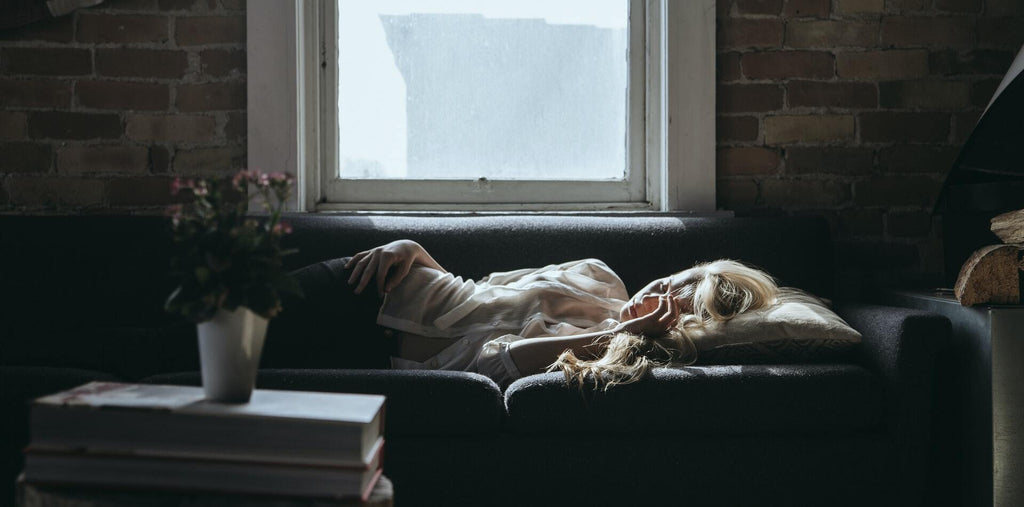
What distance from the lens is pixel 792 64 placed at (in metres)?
2.65

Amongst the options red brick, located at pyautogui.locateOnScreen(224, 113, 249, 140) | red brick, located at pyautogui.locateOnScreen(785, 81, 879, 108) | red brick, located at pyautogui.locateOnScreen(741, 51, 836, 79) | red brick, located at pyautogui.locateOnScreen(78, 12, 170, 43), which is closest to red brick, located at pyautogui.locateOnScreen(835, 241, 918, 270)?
red brick, located at pyautogui.locateOnScreen(785, 81, 879, 108)

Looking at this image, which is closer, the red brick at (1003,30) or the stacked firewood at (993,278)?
the stacked firewood at (993,278)

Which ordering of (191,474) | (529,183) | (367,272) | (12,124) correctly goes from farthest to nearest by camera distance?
(529,183) → (12,124) → (367,272) → (191,474)

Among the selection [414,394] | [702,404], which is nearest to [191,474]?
[414,394]

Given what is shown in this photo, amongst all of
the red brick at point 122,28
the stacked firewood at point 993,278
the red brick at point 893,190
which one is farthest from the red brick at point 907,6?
the red brick at point 122,28

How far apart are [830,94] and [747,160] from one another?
0.36 metres

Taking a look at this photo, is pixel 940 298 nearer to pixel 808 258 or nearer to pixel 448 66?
pixel 808 258

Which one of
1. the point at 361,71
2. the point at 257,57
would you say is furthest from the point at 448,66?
the point at 257,57

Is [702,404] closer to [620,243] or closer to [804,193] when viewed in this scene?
[620,243]

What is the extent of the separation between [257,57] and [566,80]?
3.55 feet

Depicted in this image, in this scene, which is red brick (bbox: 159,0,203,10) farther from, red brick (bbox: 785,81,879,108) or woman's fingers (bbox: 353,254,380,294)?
red brick (bbox: 785,81,879,108)

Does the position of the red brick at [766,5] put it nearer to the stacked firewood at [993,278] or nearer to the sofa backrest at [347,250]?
the sofa backrest at [347,250]

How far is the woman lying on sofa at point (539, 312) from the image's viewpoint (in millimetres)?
1857

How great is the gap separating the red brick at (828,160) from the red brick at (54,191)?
2.37 metres
